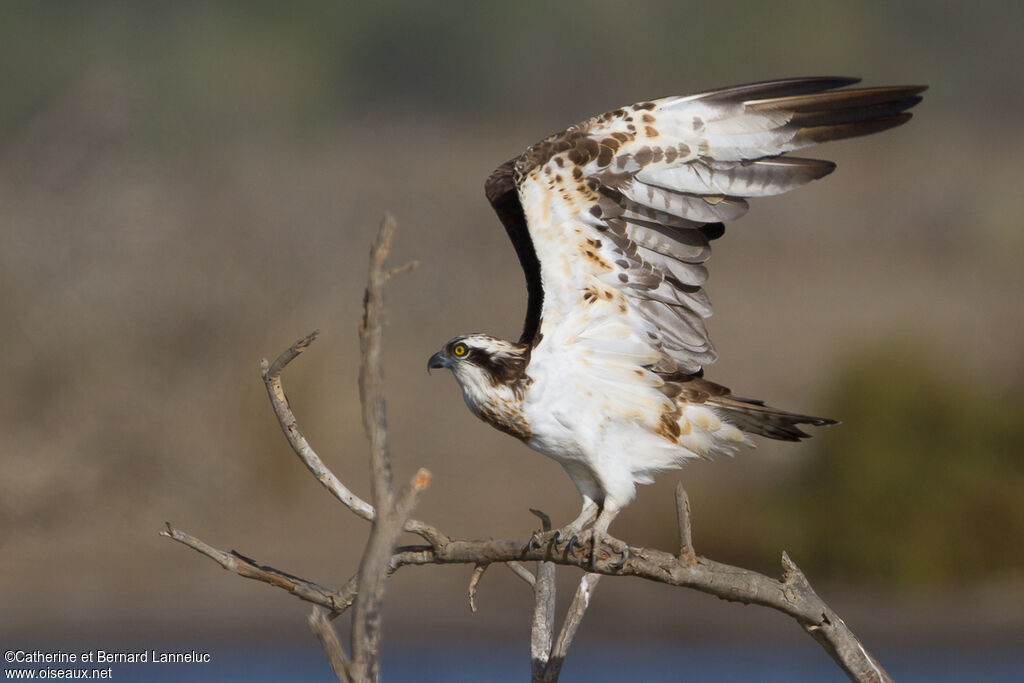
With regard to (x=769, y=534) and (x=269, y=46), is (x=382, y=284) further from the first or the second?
(x=269, y=46)

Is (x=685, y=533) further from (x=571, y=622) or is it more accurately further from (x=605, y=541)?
(x=571, y=622)

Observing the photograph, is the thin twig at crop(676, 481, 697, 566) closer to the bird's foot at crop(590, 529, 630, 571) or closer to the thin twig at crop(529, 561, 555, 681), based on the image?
the bird's foot at crop(590, 529, 630, 571)

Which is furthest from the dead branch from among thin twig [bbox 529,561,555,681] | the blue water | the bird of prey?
the blue water

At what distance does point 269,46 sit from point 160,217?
257 inches

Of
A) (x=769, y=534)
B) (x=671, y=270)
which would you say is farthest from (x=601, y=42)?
(x=671, y=270)

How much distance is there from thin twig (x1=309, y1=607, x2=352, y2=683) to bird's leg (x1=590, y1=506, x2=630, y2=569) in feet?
3.52

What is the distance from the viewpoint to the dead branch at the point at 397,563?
3547 millimetres

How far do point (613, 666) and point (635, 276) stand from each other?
627cm

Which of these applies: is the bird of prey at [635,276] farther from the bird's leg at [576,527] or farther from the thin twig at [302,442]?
the thin twig at [302,442]

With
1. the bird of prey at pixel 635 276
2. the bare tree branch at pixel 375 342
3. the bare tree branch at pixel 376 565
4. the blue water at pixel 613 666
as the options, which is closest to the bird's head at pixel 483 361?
the bird of prey at pixel 635 276

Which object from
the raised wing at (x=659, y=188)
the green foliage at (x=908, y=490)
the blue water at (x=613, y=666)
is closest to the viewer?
the raised wing at (x=659, y=188)

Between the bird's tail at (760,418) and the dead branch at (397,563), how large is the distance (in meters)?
0.74

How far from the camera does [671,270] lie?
5.09 m

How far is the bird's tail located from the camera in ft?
16.4
